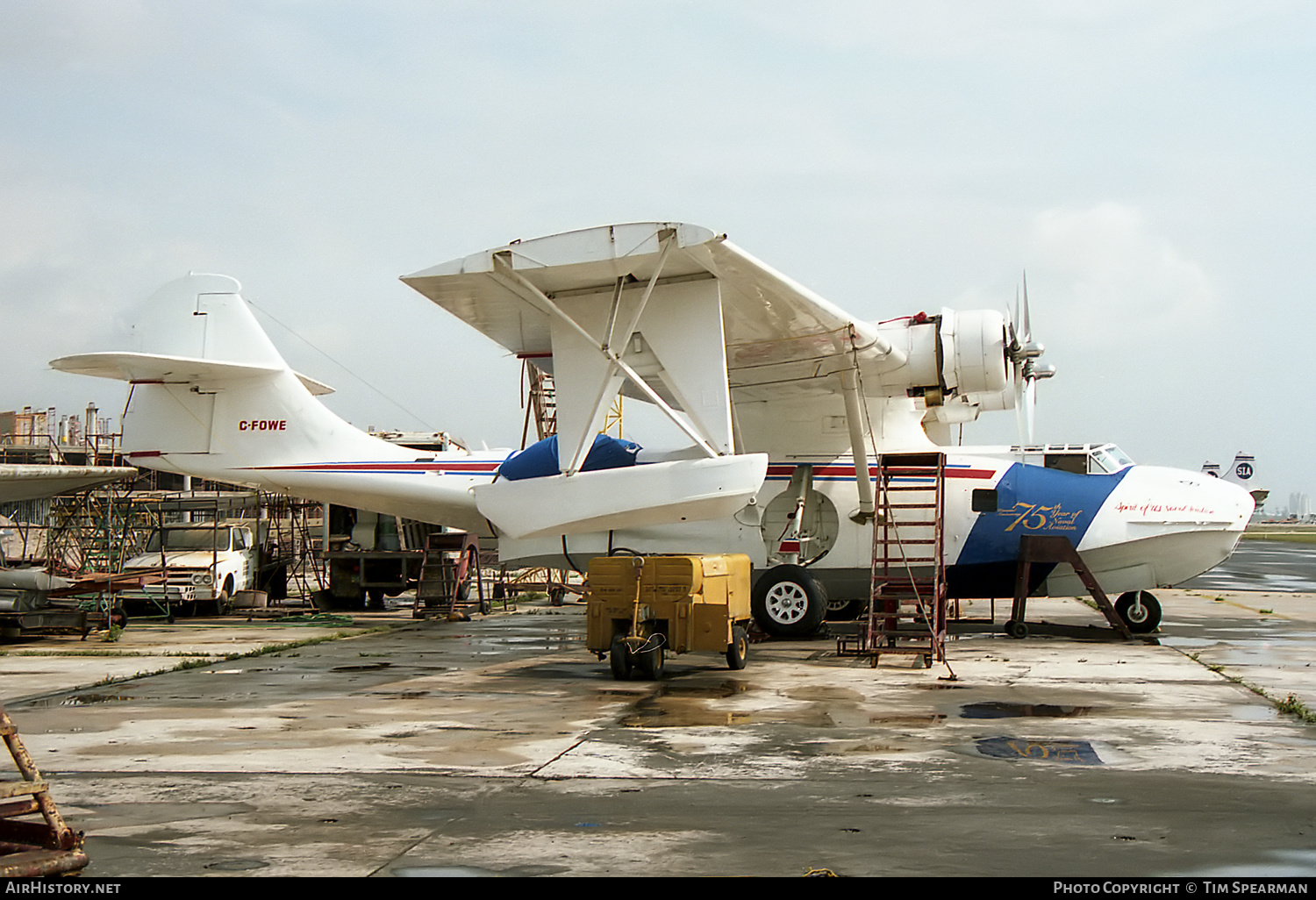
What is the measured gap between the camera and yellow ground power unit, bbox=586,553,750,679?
40.1 ft

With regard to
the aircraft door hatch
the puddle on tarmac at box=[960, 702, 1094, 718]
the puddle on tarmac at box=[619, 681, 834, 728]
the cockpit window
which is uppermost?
the cockpit window

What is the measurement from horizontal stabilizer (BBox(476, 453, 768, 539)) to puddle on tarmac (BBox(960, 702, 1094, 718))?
3.99 m

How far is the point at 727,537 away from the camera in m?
17.1

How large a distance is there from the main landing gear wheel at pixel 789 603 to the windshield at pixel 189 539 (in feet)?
43.0

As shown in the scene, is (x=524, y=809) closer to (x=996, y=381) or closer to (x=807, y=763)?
(x=807, y=763)

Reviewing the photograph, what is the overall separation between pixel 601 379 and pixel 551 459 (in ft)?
8.16

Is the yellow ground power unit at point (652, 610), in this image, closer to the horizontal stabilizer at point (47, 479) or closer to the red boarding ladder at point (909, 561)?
the red boarding ladder at point (909, 561)

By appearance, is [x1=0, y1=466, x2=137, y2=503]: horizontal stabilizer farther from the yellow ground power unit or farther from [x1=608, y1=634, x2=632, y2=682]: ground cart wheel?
[x1=608, y1=634, x2=632, y2=682]: ground cart wheel

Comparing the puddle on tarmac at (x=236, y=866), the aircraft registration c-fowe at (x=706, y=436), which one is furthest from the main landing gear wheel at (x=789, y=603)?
the puddle on tarmac at (x=236, y=866)

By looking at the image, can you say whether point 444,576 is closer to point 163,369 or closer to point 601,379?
point 163,369

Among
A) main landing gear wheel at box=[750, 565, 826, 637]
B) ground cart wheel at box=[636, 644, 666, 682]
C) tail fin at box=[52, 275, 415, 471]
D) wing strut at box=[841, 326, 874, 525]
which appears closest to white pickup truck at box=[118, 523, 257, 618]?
tail fin at box=[52, 275, 415, 471]

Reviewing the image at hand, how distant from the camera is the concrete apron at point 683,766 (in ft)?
17.4

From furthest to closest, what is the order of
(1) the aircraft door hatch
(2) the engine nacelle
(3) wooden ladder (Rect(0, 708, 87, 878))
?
(1) the aircraft door hatch, (2) the engine nacelle, (3) wooden ladder (Rect(0, 708, 87, 878))

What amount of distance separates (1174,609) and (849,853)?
20.6m
